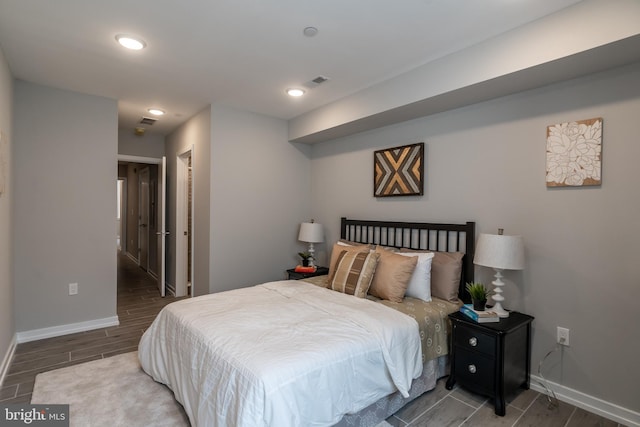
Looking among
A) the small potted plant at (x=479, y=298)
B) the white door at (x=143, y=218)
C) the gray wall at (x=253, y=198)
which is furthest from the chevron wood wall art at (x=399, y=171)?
the white door at (x=143, y=218)

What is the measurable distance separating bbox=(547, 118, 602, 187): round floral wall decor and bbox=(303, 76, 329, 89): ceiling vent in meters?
1.87

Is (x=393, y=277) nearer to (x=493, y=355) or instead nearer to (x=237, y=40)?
Result: (x=493, y=355)

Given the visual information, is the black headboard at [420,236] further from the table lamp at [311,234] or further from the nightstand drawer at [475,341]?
the nightstand drawer at [475,341]

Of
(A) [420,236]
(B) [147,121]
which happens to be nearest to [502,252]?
(A) [420,236]

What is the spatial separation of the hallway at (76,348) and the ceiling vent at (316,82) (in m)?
3.02

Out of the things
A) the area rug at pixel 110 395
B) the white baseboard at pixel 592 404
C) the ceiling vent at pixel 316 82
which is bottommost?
the area rug at pixel 110 395

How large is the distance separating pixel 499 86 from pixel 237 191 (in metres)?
2.84

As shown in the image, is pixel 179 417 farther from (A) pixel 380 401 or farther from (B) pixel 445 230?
(B) pixel 445 230

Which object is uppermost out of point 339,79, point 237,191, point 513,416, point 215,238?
point 339,79

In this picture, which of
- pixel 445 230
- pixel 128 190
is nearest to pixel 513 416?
pixel 445 230

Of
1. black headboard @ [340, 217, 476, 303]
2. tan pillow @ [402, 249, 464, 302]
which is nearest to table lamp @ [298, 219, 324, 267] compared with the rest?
black headboard @ [340, 217, 476, 303]

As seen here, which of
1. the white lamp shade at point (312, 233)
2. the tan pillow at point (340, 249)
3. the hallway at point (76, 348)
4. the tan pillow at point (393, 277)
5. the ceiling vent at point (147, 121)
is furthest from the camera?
the ceiling vent at point (147, 121)

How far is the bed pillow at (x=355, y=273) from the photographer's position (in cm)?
275

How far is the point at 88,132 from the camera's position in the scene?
3512mm
